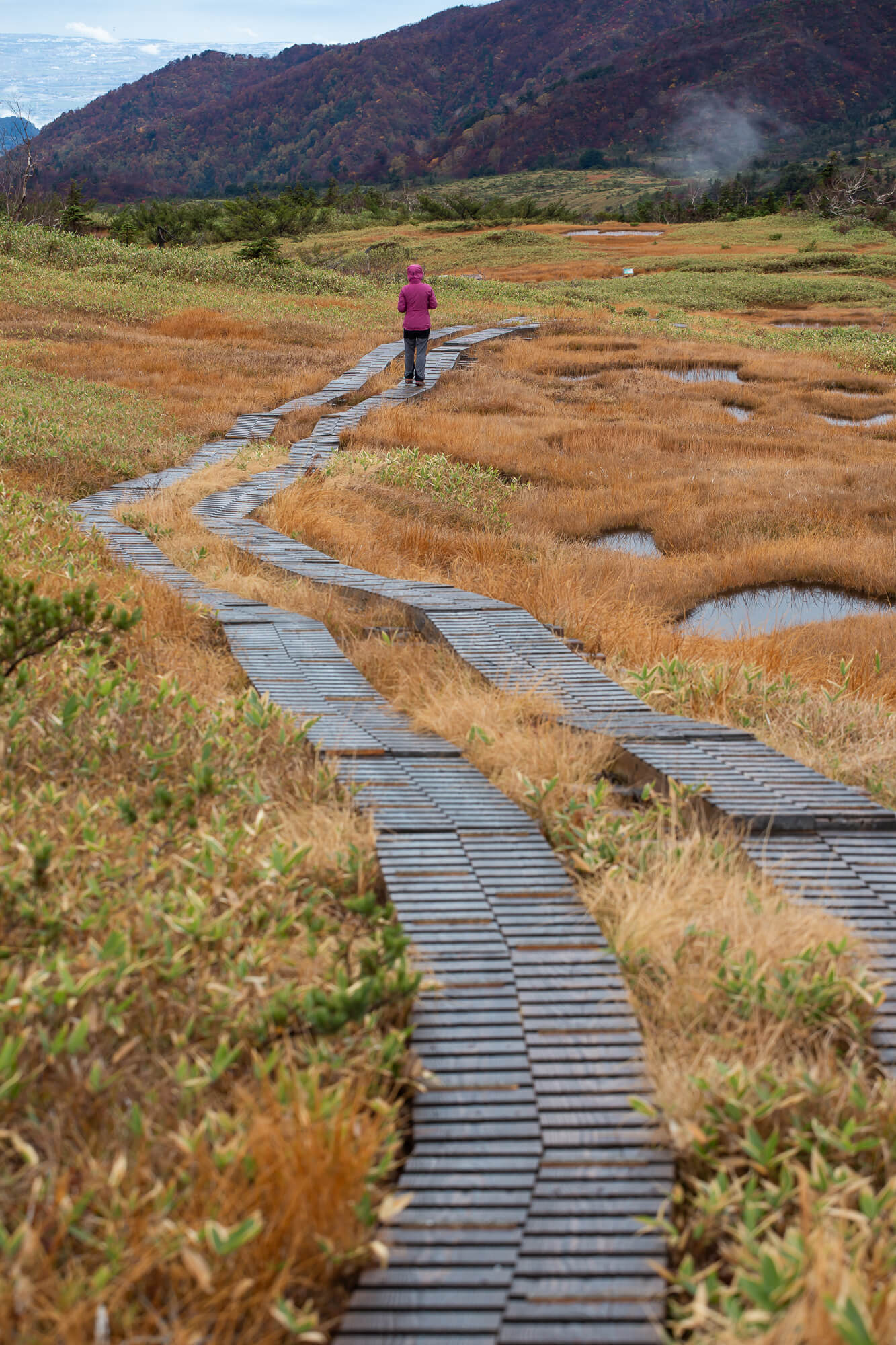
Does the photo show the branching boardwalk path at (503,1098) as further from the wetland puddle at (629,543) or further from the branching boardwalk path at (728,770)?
the wetland puddle at (629,543)

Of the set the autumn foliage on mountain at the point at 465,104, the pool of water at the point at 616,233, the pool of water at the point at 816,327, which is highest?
the autumn foliage on mountain at the point at 465,104

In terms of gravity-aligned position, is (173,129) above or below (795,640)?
above

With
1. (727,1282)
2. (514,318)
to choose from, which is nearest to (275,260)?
(514,318)

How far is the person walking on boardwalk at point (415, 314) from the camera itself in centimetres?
1383

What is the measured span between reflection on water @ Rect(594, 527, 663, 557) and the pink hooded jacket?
573cm

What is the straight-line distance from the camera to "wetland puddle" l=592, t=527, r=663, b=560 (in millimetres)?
9387

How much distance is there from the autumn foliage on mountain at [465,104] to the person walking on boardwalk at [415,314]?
112 metres

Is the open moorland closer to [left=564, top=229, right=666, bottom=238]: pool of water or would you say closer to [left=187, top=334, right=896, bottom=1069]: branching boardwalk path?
[left=187, top=334, right=896, bottom=1069]: branching boardwalk path

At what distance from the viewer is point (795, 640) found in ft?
22.0

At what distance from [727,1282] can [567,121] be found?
530ft

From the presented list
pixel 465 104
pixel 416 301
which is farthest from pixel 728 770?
pixel 465 104

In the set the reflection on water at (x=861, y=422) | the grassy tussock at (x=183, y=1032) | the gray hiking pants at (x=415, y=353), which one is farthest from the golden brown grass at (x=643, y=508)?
the grassy tussock at (x=183, y=1032)

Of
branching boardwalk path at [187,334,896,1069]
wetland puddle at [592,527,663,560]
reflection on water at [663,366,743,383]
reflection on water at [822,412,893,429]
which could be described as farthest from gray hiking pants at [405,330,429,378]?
branching boardwalk path at [187,334,896,1069]

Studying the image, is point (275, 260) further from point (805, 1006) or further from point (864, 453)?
point (805, 1006)
